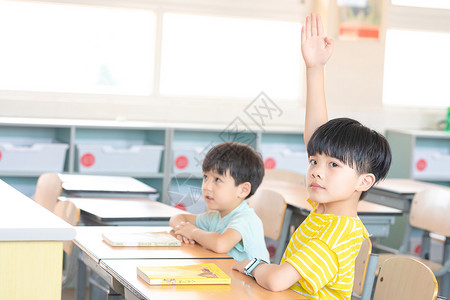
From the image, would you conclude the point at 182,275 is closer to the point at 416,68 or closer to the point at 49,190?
the point at 49,190

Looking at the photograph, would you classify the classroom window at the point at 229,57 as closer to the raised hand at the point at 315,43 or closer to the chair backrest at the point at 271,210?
the chair backrest at the point at 271,210

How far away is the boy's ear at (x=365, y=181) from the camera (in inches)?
67.9

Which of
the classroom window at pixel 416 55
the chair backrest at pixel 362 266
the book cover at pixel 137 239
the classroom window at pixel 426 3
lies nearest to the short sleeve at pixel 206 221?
the book cover at pixel 137 239

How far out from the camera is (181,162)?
4.68 m

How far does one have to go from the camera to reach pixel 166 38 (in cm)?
505

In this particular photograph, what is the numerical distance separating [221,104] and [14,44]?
1539mm

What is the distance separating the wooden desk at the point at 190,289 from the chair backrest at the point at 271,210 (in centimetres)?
140

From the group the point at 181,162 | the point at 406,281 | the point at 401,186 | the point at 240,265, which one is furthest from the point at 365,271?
the point at 181,162

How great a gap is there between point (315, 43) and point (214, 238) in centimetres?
70

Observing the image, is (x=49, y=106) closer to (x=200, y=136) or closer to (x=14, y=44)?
(x=14, y=44)

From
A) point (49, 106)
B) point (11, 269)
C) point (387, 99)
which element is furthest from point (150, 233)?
point (387, 99)

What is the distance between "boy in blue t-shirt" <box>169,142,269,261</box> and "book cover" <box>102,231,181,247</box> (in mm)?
71

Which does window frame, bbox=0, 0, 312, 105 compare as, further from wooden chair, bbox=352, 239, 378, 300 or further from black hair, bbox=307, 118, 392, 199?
black hair, bbox=307, 118, 392, 199

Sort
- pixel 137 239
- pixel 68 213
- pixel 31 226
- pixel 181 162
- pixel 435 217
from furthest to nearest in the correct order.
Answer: pixel 181 162 → pixel 435 217 → pixel 68 213 → pixel 137 239 → pixel 31 226
